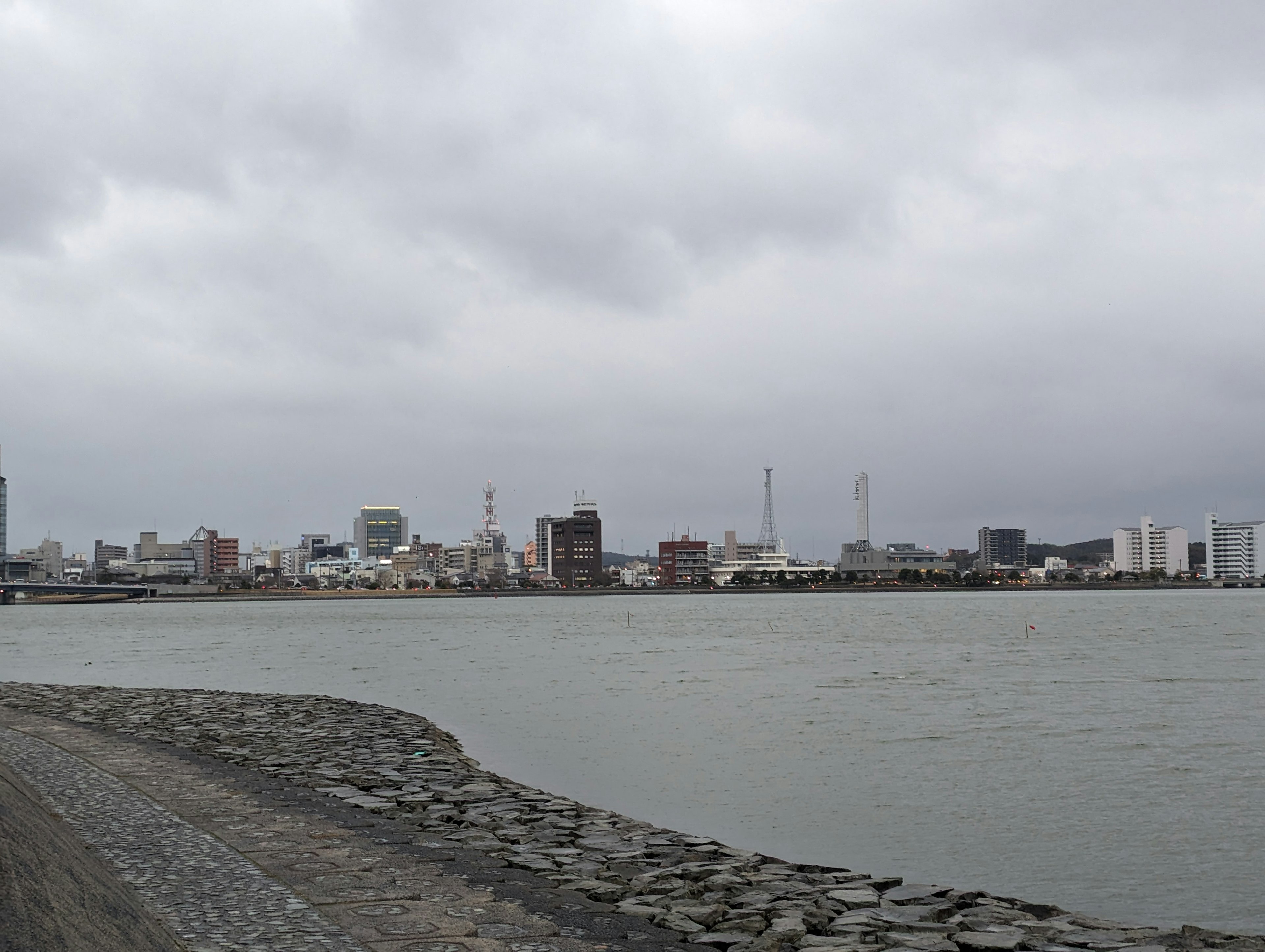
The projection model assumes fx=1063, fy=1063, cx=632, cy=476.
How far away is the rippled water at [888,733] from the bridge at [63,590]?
113 metres

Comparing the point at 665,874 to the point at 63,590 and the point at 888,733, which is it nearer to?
the point at 888,733

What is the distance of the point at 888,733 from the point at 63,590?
17603cm

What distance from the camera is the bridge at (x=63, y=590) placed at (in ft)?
554

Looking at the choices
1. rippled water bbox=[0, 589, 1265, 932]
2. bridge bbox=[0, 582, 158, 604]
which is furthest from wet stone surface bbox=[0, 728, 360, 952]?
bridge bbox=[0, 582, 158, 604]

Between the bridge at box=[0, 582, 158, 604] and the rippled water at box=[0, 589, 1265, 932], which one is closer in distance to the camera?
the rippled water at box=[0, 589, 1265, 932]

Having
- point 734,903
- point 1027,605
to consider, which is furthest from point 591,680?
point 1027,605

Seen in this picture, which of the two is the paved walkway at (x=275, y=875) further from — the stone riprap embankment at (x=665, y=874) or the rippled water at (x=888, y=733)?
the rippled water at (x=888, y=733)

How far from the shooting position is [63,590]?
559 feet

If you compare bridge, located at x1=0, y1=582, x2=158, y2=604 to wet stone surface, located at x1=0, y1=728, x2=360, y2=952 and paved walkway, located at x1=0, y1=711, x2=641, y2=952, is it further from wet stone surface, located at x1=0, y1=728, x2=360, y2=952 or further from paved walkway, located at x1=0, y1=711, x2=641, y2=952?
wet stone surface, located at x1=0, y1=728, x2=360, y2=952

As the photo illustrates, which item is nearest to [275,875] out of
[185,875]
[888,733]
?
[185,875]

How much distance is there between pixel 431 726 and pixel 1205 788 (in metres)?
16.1

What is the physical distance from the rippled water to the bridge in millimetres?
113108

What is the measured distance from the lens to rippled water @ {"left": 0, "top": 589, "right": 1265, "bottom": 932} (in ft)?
44.1

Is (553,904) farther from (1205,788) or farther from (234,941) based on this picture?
(1205,788)
